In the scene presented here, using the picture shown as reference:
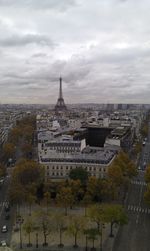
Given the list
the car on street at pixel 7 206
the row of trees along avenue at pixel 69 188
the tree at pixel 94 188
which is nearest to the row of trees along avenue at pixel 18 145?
the row of trees along avenue at pixel 69 188

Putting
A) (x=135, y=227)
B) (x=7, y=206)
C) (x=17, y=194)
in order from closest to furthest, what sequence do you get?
1. (x=135, y=227)
2. (x=17, y=194)
3. (x=7, y=206)

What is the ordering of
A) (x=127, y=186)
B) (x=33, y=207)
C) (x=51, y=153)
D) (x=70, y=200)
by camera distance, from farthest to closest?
(x=51, y=153) → (x=127, y=186) → (x=33, y=207) → (x=70, y=200)

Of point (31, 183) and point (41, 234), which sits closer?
point (41, 234)

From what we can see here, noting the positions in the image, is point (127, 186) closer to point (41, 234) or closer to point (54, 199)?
point (54, 199)

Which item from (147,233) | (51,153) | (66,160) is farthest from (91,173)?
(147,233)

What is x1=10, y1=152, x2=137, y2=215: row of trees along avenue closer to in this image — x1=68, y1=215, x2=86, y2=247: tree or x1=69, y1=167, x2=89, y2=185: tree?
x1=69, y1=167, x2=89, y2=185: tree

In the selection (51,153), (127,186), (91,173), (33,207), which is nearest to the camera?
(33,207)

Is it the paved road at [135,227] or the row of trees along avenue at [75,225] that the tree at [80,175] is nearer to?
the paved road at [135,227]

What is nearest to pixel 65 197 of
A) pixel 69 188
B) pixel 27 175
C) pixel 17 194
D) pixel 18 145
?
pixel 69 188

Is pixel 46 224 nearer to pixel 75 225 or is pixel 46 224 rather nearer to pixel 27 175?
pixel 75 225
